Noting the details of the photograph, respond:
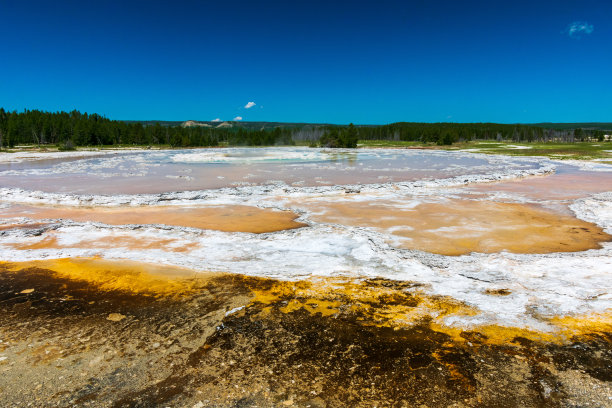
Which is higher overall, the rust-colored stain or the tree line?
the tree line

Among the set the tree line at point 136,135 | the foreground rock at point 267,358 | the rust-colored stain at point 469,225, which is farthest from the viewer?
the tree line at point 136,135

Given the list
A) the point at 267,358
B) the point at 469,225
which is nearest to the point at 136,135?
the point at 469,225

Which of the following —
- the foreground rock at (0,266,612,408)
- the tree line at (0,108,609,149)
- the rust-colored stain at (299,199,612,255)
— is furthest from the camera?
the tree line at (0,108,609,149)

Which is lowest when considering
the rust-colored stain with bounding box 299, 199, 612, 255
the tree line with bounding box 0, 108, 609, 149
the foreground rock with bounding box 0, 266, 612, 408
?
the foreground rock with bounding box 0, 266, 612, 408

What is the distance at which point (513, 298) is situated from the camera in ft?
15.8

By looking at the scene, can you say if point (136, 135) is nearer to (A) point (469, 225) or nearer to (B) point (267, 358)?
(A) point (469, 225)

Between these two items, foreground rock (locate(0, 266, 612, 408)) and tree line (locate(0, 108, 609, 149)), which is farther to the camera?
tree line (locate(0, 108, 609, 149))

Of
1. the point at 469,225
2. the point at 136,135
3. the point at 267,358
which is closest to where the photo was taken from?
the point at 267,358

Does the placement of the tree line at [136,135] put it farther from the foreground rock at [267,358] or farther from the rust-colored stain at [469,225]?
the foreground rock at [267,358]

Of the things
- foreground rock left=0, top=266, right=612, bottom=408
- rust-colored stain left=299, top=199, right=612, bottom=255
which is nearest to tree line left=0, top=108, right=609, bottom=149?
rust-colored stain left=299, top=199, right=612, bottom=255

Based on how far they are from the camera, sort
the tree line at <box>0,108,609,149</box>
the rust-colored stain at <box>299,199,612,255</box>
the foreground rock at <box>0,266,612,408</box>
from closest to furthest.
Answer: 1. the foreground rock at <box>0,266,612,408</box>
2. the rust-colored stain at <box>299,199,612,255</box>
3. the tree line at <box>0,108,609,149</box>

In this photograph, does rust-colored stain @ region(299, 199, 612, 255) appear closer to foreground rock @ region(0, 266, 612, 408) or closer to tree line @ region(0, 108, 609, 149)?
foreground rock @ region(0, 266, 612, 408)

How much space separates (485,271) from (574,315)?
152 cm

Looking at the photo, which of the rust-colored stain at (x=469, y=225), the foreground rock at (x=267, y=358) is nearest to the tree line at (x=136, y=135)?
the rust-colored stain at (x=469, y=225)
